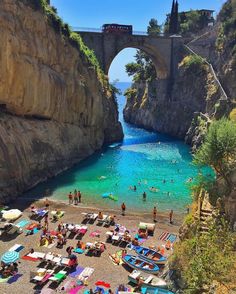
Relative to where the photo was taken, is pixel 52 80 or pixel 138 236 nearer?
pixel 138 236

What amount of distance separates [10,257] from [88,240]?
7023mm

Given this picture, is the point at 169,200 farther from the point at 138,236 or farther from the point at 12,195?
the point at 12,195

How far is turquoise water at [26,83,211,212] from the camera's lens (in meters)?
42.0

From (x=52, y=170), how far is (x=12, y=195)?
10.6 metres

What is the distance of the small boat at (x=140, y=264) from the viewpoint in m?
26.2

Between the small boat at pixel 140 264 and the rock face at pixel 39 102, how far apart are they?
697 inches

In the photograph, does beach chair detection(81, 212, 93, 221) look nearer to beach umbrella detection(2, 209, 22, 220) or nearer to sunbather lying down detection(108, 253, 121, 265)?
beach umbrella detection(2, 209, 22, 220)

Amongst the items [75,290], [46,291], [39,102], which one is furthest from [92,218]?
[39,102]

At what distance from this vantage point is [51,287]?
24.4 m

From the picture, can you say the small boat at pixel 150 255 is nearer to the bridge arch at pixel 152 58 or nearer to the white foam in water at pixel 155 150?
the white foam in water at pixel 155 150

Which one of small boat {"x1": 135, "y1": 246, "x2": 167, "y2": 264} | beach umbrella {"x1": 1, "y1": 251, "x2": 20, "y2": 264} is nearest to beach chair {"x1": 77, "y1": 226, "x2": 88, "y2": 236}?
small boat {"x1": 135, "y1": 246, "x2": 167, "y2": 264}

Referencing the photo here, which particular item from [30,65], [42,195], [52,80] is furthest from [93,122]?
[42,195]

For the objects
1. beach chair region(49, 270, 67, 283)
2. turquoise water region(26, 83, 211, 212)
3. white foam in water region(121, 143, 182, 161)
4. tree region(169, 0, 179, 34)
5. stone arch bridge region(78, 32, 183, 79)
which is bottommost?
white foam in water region(121, 143, 182, 161)

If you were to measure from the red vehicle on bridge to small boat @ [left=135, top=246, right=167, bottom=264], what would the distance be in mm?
57263
